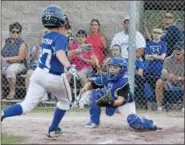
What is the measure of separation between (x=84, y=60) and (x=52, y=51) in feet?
11.9

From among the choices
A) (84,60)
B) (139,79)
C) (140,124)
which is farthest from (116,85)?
(84,60)

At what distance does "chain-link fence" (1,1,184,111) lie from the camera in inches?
436

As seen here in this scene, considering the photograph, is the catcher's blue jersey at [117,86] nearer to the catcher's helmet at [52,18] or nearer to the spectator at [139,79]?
the catcher's helmet at [52,18]

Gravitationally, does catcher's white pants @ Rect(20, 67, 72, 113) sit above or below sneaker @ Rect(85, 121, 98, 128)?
above

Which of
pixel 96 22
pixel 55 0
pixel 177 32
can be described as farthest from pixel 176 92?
pixel 55 0

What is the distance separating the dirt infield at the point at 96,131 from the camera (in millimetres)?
7777

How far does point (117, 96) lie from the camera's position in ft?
28.6

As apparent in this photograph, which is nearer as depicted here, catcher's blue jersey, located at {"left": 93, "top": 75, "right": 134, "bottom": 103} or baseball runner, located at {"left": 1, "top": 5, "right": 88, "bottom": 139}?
baseball runner, located at {"left": 1, "top": 5, "right": 88, "bottom": 139}

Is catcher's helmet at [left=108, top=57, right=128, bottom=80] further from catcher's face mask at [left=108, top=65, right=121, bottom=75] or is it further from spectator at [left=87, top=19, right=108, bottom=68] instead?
spectator at [left=87, top=19, right=108, bottom=68]

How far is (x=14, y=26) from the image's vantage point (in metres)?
12.0

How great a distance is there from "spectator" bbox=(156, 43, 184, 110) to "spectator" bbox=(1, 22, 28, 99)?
8.18 ft

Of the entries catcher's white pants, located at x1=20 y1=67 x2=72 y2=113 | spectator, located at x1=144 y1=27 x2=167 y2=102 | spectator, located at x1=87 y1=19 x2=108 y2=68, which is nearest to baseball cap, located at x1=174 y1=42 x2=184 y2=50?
spectator, located at x1=144 y1=27 x2=167 y2=102

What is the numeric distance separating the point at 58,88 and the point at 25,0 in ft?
16.1

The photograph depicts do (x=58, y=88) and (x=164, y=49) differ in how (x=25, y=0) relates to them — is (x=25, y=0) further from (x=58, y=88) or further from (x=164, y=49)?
(x=58, y=88)
